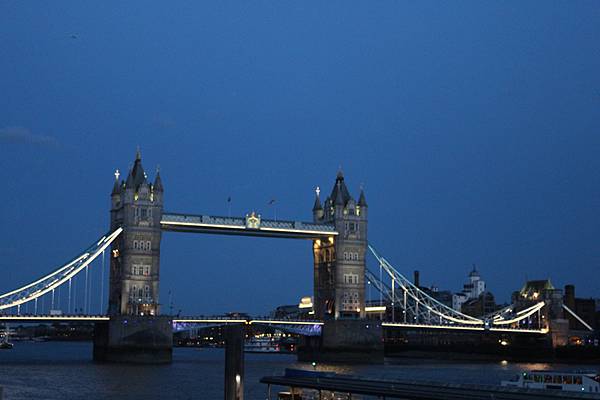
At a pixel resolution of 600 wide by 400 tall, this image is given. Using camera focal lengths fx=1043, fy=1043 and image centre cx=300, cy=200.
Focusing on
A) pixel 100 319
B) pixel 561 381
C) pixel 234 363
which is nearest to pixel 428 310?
pixel 100 319

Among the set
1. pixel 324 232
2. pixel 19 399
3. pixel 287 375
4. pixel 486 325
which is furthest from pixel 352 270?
pixel 287 375

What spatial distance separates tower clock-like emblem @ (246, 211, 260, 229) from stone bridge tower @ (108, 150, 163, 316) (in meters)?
9.15

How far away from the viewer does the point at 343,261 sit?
118 metres

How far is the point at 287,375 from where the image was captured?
4241cm

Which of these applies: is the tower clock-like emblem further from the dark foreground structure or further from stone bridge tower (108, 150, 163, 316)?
the dark foreground structure

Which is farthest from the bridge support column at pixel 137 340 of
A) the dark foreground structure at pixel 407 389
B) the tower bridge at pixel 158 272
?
the dark foreground structure at pixel 407 389

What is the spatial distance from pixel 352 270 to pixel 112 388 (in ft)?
177

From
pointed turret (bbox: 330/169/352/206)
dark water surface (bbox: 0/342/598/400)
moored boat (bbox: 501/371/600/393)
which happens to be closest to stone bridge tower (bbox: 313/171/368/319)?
pointed turret (bbox: 330/169/352/206)

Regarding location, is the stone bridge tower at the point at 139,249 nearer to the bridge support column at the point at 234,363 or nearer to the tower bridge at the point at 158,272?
the tower bridge at the point at 158,272

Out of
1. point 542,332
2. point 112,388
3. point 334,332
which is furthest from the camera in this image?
point 542,332

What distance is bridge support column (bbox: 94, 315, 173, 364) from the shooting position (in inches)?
3949

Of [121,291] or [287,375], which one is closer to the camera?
[287,375]

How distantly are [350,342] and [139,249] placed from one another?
2503cm

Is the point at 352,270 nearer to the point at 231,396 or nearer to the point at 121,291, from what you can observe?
the point at 121,291
